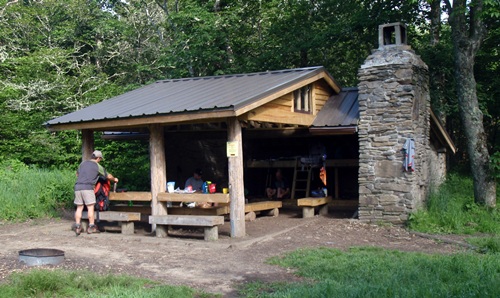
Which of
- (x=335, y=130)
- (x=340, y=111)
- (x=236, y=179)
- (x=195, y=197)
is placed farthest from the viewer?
(x=340, y=111)

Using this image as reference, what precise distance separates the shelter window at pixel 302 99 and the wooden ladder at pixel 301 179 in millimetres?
2621

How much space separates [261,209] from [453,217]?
4.28m

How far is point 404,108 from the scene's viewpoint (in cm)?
1268

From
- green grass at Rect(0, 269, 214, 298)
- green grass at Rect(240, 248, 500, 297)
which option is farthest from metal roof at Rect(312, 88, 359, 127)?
green grass at Rect(0, 269, 214, 298)

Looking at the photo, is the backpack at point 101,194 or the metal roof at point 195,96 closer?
the metal roof at point 195,96

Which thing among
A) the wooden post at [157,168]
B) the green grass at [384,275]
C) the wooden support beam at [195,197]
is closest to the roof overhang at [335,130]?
the wooden support beam at [195,197]

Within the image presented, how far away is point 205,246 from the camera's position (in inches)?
417

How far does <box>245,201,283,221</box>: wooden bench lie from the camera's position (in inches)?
524

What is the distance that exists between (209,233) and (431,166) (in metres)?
7.17

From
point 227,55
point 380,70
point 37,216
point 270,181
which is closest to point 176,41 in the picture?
point 227,55

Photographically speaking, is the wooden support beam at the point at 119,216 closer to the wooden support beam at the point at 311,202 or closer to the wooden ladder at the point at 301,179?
the wooden support beam at the point at 311,202

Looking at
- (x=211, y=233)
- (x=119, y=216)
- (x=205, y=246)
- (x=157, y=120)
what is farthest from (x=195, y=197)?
(x=119, y=216)

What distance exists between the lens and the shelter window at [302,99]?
44.4ft

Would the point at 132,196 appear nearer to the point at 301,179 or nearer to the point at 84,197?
the point at 84,197
